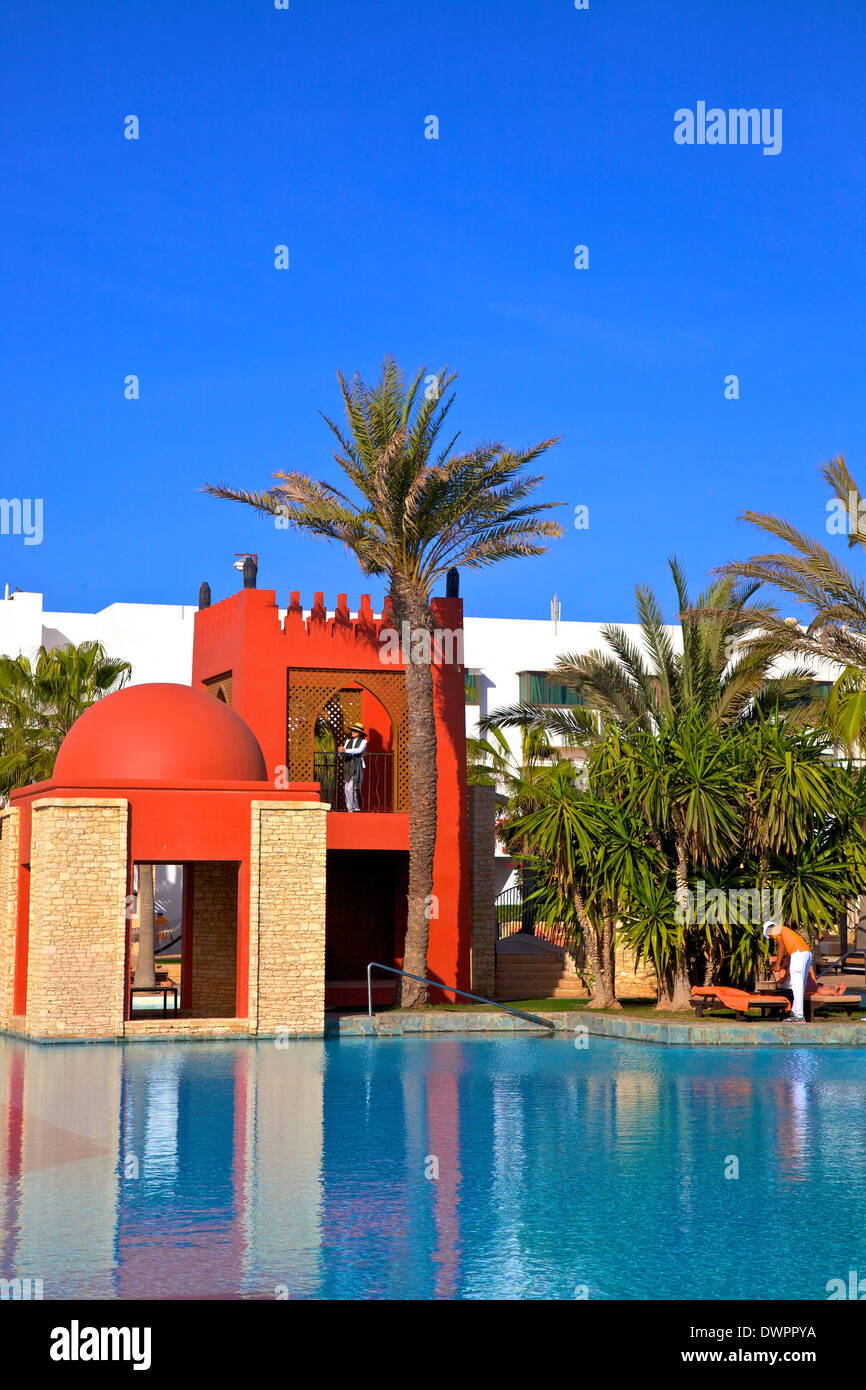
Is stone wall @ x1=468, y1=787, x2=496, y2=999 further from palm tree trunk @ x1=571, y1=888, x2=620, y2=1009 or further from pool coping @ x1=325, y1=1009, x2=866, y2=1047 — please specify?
palm tree trunk @ x1=571, y1=888, x2=620, y2=1009

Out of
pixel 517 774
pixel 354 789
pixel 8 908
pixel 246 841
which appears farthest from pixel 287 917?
pixel 517 774

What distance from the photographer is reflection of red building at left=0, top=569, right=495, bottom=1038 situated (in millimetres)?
18500

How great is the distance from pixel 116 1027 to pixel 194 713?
14.3 ft

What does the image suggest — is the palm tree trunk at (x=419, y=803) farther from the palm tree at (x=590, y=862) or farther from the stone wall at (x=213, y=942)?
the stone wall at (x=213, y=942)

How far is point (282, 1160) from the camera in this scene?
9891 millimetres

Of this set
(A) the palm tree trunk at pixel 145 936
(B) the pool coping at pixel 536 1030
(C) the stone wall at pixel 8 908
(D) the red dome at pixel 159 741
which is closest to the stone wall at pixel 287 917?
(B) the pool coping at pixel 536 1030

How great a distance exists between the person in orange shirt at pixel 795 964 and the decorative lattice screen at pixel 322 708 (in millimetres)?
7058

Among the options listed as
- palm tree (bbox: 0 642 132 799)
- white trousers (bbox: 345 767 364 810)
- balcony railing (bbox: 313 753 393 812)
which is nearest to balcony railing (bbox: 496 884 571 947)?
balcony railing (bbox: 313 753 393 812)

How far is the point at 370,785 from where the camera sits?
24.8m

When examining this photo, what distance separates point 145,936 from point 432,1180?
62.8 feet

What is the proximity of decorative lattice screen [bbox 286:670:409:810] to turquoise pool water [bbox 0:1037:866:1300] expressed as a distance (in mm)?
8580

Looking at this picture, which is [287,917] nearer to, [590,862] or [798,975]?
[590,862]
